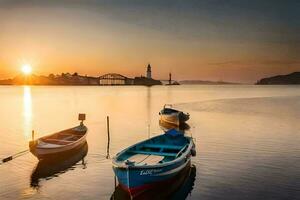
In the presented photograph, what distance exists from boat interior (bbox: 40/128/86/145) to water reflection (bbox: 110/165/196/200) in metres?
12.7

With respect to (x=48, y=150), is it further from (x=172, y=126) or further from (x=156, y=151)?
(x=172, y=126)

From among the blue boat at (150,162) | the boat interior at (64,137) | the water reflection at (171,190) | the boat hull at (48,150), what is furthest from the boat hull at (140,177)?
the boat interior at (64,137)

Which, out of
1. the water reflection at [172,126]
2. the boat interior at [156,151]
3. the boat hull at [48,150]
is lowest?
the water reflection at [172,126]

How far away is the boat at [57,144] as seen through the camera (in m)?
33.4

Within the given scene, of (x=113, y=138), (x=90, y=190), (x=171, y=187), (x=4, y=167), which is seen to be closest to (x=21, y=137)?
(x=113, y=138)

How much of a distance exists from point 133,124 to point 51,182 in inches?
1642

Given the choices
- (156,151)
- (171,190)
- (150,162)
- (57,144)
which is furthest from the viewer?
(57,144)

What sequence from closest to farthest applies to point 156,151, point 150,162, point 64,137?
point 150,162 → point 156,151 → point 64,137

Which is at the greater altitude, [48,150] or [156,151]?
[156,151]

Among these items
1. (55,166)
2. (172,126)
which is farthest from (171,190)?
(172,126)

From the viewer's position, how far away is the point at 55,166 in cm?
3406

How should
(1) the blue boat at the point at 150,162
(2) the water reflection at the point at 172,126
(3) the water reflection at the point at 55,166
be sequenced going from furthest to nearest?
(2) the water reflection at the point at 172,126
(3) the water reflection at the point at 55,166
(1) the blue boat at the point at 150,162

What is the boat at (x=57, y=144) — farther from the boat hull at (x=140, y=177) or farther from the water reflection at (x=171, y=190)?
the boat hull at (x=140, y=177)

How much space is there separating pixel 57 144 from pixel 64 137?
5.25 meters
